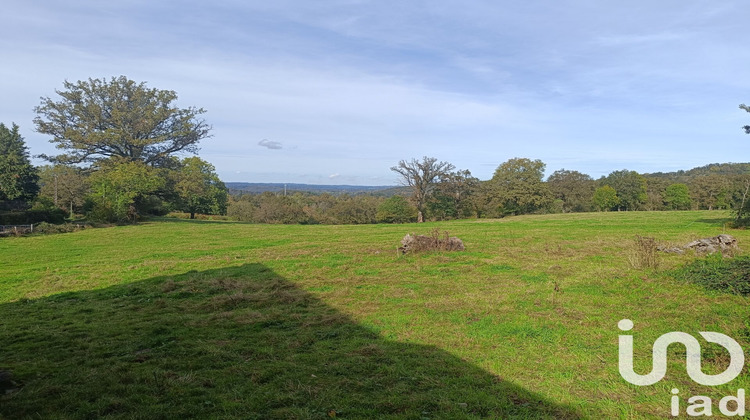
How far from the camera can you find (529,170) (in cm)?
5369

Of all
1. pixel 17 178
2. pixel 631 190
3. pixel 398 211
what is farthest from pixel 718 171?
pixel 17 178

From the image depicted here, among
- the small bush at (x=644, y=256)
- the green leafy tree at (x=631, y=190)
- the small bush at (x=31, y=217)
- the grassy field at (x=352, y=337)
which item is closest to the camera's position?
the grassy field at (x=352, y=337)

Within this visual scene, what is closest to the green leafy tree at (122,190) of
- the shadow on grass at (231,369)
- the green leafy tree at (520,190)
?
the shadow on grass at (231,369)

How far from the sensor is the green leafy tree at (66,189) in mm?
34781

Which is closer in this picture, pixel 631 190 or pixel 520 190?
pixel 520 190

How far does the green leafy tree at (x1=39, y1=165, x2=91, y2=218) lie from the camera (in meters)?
34.8

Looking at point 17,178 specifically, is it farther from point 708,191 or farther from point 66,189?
point 708,191

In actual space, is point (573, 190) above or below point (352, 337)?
above

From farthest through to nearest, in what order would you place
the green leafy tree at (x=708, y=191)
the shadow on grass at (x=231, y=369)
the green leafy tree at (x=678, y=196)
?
the green leafy tree at (x=678, y=196) → the green leafy tree at (x=708, y=191) → the shadow on grass at (x=231, y=369)

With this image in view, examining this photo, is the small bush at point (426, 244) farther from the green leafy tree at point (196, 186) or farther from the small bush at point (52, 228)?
the green leafy tree at point (196, 186)

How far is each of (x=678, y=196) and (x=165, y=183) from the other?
73.8m

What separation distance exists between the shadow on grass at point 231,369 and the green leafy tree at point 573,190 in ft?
217

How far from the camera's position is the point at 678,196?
2453 inches

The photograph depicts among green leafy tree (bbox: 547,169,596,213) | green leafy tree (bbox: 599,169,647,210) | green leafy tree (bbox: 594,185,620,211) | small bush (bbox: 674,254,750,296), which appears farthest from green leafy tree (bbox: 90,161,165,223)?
green leafy tree (bbox: 599,169,647,210)
